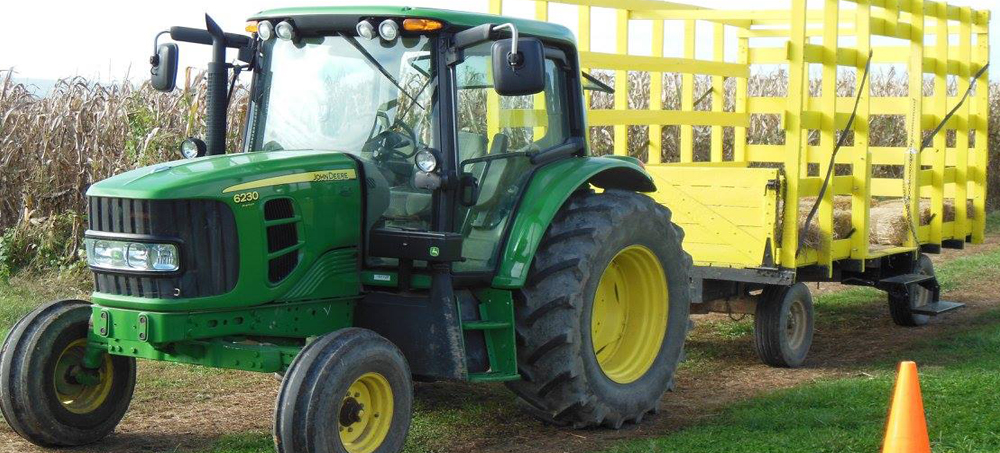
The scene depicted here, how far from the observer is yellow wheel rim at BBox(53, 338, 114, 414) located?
596 centimetres

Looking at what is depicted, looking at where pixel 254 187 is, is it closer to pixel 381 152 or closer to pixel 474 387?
pixel 381 152

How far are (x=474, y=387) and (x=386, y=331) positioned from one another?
5.60 feet

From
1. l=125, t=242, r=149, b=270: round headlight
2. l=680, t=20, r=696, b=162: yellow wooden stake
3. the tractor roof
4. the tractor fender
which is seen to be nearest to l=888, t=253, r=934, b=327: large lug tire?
l=680, t=20, r=696, b=162: yellow wooden stake

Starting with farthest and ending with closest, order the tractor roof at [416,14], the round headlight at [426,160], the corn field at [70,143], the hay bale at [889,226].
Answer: the corn field at [70,143]
the hay bale at [889,226]
the tractor roof at [416,14]
the round headlight at [426,160]

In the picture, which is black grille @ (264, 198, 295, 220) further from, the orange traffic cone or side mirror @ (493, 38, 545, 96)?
the orange traffic cone

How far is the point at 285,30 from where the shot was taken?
6.10 m

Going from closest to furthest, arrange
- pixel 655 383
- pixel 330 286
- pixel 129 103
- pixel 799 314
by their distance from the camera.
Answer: pixel 330 286
pixel 655 383
pixel 799 314
pixel 129 103

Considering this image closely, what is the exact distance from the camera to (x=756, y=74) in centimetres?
2062

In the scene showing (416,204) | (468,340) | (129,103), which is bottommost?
(468,340)

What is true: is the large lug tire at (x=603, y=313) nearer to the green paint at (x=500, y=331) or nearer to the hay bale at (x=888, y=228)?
the green paint at (x=500, y=331)

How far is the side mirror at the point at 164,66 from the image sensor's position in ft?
20.4

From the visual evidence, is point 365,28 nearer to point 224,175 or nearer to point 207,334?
point 224,175

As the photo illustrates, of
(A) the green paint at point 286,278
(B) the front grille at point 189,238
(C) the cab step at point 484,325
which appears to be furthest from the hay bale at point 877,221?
(B) the front grille at point 189,238

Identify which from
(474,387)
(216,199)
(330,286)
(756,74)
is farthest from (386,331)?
(756,74)
